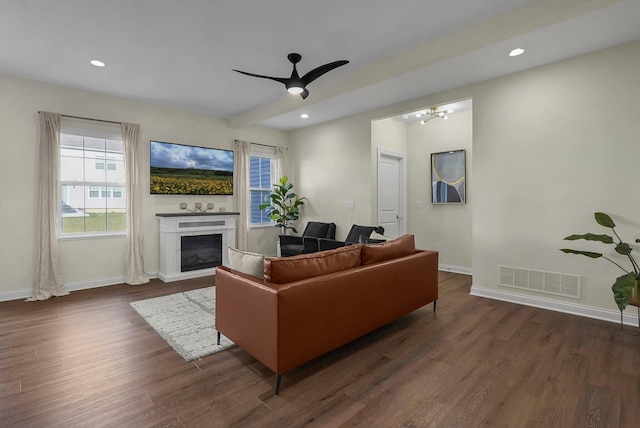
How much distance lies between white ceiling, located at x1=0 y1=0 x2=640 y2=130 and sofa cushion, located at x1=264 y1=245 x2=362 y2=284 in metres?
2.10

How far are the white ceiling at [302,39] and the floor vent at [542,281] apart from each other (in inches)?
93.3

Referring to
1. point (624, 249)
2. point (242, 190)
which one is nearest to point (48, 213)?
point (242, 190)

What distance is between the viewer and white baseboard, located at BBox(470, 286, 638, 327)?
3145 millimetres

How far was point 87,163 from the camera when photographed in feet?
15.2

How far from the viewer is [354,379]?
7.14 feet

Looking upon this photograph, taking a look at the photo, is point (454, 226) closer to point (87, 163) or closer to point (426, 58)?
point (426, 58)

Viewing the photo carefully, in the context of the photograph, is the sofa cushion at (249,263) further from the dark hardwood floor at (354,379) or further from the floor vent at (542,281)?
the floor vent at (542,281)

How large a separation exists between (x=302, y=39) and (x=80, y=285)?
4.53m

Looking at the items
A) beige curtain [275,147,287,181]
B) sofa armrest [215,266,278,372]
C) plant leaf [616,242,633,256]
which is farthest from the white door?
sofa armrest [215,266,278,372]

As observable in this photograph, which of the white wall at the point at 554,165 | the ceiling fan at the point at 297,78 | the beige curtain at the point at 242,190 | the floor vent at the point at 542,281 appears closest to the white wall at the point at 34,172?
the beige curtain at the point at 242,190

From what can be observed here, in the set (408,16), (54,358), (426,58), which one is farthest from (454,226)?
(54,358)

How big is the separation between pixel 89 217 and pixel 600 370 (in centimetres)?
610

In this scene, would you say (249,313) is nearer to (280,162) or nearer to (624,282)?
(624,282)

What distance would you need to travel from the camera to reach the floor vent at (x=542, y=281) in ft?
11.1
